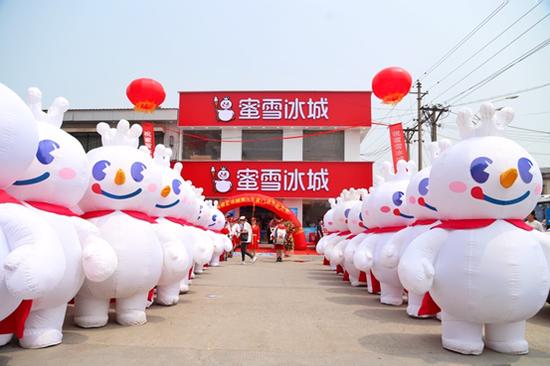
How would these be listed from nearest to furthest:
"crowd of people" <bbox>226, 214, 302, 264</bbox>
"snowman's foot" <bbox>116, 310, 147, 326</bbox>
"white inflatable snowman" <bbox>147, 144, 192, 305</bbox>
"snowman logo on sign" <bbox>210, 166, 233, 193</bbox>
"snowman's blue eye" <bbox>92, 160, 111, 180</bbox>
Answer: "snowman's blue eye" <bbox>92, 160, 111, 180</bbox> < "snowman's foot" <bbox>116, 310, 147, 326</bbox> < "white inflatable snowman" <bbox>147, 144, 192, 305</bbox> < "crowd of people" <bbox>226, 214, 302, 264</bbox> < "snowman logo on sign" <bbox>210, 166, 233, 193</bbox>

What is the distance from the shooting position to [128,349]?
500 cm

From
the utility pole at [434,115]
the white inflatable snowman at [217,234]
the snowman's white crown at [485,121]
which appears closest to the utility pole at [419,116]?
the utility pole at [434,115]

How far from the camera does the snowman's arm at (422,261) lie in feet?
16.5

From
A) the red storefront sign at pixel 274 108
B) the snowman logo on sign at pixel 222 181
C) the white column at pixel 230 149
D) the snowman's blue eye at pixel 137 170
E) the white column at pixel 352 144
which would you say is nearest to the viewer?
the snowman's blue eye at pixel 137 170

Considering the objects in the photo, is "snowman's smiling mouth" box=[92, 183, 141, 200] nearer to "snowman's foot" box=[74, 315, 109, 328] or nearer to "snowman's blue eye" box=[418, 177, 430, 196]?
"snowman's foot" box=[74, 315, 109, 328]

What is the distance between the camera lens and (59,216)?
15.8 feet

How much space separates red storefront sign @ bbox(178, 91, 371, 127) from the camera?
928 inches

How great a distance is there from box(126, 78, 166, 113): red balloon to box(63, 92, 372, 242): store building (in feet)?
24.7

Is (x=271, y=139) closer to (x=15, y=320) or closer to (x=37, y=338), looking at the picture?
(x=37, y=338)

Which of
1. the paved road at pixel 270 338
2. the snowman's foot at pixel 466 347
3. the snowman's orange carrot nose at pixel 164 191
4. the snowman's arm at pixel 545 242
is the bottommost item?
the paved road at pixel 270 338

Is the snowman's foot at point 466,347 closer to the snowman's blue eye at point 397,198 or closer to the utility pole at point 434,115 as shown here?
the snowman's blue eye at point 397,198

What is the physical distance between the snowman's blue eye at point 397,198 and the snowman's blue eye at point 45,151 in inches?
224

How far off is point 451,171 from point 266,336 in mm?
2948

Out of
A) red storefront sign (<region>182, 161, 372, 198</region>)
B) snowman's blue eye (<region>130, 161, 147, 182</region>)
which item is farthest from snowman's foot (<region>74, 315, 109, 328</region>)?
red storefront sign (<region>182, 161, 372, 198</region>)
